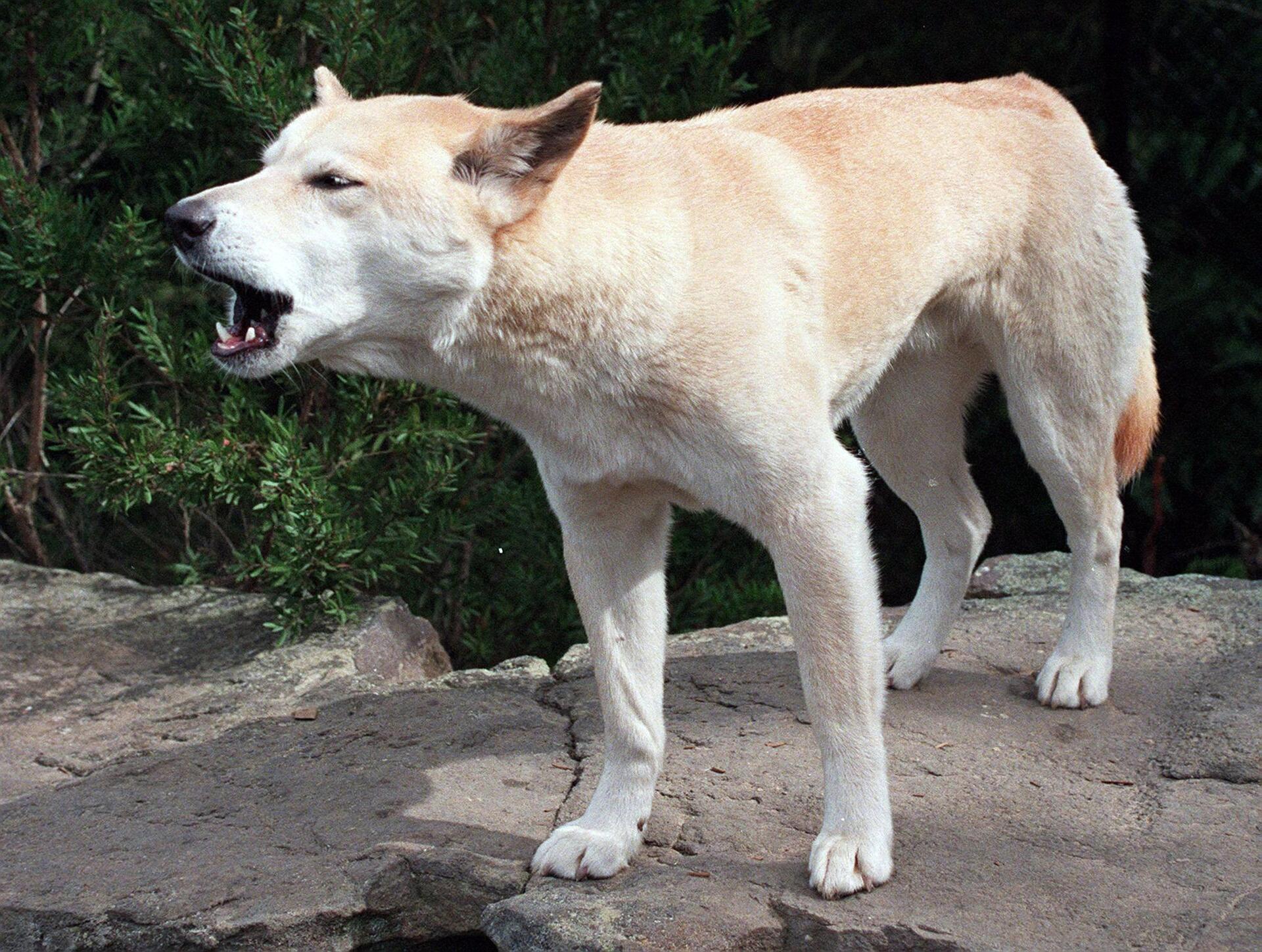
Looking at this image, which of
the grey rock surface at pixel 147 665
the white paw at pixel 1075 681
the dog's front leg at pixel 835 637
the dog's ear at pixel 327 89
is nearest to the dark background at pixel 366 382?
the grey rock surface at pixel 147 665

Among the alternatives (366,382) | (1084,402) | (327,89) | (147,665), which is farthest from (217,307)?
(1084,402)

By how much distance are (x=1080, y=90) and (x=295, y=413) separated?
11.9 ft

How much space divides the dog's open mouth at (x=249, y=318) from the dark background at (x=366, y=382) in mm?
1280

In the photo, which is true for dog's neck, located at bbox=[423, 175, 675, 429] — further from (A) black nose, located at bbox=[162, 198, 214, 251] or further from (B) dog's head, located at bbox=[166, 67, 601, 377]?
(A) black nose, located at bbox=[162, 198, 214, 251]

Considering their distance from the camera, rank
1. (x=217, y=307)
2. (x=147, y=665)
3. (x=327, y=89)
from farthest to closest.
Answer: (x=217, y=307) < (x=147, y=665) < (x=327, y=89)

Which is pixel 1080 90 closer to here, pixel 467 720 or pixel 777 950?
pixel 467 720

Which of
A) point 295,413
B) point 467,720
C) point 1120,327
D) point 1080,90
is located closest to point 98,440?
point 295,413

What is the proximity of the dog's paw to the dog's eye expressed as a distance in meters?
1.46

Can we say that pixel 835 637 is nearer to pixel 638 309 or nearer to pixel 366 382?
pixel 638 309

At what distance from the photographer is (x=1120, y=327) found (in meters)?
3.72

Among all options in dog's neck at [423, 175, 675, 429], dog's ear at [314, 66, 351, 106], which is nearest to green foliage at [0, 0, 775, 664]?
dog's ear at [314, 66, 351, 106]

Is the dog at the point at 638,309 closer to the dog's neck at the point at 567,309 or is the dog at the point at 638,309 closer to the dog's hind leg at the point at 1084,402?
the dog's neck at the point at 567,309

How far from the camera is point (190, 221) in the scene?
2621mm

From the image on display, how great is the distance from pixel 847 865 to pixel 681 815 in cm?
50
